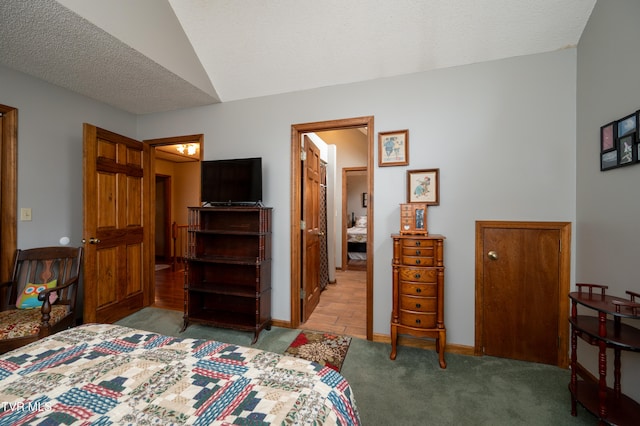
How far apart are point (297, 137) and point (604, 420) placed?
300 cm

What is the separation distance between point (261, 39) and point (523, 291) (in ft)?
10.7

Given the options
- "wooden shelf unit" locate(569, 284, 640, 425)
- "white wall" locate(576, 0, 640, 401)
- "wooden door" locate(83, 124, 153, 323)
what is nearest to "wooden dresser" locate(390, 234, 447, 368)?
"wooden shelf unit" locate(569, 284, 640, 425)

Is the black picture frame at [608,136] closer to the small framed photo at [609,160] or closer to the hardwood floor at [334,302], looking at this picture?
the small framed photo at [609,160]

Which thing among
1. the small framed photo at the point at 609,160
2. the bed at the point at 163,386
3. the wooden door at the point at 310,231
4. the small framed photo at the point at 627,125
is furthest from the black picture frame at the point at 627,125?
the wooden door at the point at 310,231

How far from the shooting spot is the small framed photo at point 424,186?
2.37m

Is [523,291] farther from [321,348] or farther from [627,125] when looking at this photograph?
[321,348]

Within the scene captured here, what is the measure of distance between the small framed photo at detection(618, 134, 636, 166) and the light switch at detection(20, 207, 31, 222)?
4.76 meters

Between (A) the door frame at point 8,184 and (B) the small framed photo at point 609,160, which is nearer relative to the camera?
(B) the small framed photo at point 609,160

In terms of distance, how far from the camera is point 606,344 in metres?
1.36

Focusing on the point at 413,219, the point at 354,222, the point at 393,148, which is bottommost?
the point at 354,222

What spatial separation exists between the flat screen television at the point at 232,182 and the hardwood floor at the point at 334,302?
5.12 feet

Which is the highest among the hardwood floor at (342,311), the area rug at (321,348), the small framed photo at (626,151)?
the small framed photo at (626,151)

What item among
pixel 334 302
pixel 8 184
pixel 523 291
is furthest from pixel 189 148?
pixel 523 291

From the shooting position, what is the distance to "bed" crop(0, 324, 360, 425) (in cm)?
79
